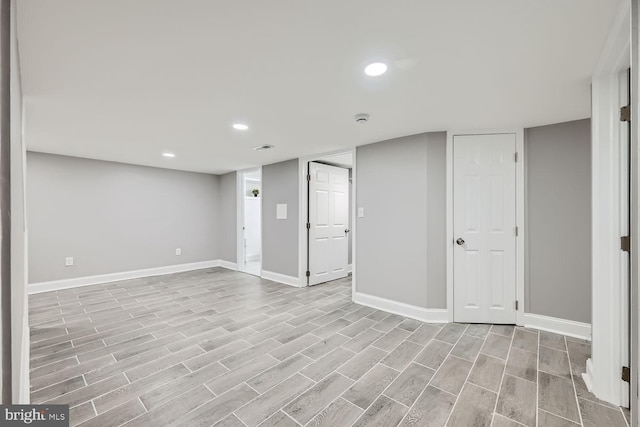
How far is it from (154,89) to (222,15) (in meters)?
1.12

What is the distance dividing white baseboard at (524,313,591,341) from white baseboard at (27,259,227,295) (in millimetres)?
5849

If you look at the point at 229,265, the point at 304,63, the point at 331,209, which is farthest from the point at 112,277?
the point at 304,63

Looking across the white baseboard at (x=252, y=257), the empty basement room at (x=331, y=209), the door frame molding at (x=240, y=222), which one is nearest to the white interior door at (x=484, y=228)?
the empty basement room at (x=331, y=209)

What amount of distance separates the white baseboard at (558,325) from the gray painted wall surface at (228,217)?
16.9 feet

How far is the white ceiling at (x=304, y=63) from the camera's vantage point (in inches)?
52.6

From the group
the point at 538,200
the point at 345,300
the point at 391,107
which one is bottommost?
the point at 345,300

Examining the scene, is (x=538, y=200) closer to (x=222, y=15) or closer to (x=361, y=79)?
(x=361, y=79)

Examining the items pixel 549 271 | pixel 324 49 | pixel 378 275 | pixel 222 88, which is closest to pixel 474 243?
pixel 549 271

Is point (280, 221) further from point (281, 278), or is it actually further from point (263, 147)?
point (263, 147)

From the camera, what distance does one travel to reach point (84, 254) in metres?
4.70

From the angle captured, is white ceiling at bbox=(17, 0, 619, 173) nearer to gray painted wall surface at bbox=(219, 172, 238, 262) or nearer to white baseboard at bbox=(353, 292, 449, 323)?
white baseboard at bbox=(353, 292, 449, 323)

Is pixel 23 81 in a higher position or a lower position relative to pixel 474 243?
higher

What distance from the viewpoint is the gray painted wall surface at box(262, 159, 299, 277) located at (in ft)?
15.6

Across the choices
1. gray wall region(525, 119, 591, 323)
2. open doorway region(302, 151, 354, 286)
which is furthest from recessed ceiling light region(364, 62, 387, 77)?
open doorway region(302, 151, 354, 286)
